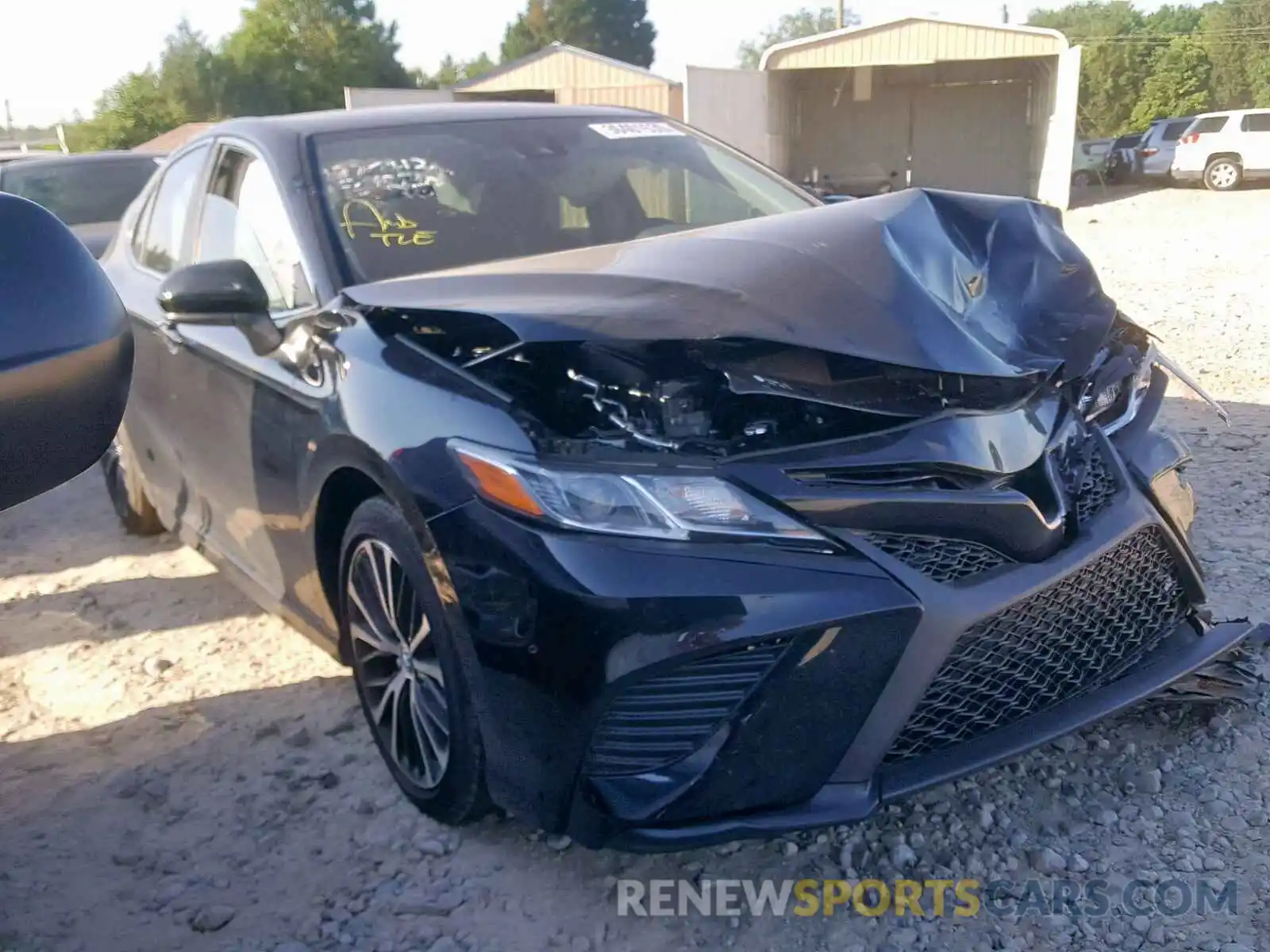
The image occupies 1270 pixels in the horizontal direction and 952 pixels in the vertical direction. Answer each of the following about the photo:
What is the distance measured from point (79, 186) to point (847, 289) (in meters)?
9.89

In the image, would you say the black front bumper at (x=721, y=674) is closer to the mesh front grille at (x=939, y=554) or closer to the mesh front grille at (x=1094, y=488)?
the mesh front grille at (x=939, y=554)

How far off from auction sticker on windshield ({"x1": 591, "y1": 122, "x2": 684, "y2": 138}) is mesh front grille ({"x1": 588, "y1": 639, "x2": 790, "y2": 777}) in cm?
231

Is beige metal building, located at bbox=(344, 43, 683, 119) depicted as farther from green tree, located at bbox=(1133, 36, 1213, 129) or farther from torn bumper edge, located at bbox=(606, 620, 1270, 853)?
green tree, located at bbox=(1133, 36, 1213, 129)

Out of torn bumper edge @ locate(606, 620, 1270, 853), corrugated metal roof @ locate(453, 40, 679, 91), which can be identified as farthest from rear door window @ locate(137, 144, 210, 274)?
corrugated metal roof @ locate(453, 40, 679, 91)

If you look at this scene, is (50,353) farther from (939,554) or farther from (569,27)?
(569,27)

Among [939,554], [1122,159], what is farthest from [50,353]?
[1122,159]

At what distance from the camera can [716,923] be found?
7.70 feet

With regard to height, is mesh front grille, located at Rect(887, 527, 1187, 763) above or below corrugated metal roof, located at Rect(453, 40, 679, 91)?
below

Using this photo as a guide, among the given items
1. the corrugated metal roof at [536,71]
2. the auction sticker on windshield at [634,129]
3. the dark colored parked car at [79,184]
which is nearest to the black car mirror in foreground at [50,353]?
the auction sticker on windshield at [634,129]

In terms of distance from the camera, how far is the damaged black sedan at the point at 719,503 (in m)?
2.08

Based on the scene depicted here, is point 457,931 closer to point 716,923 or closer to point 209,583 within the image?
point 716,923

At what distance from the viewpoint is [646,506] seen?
6.97 ft

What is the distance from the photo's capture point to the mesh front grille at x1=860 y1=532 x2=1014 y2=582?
6.96ft

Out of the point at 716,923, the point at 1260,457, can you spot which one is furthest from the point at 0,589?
the point at 1260,457
